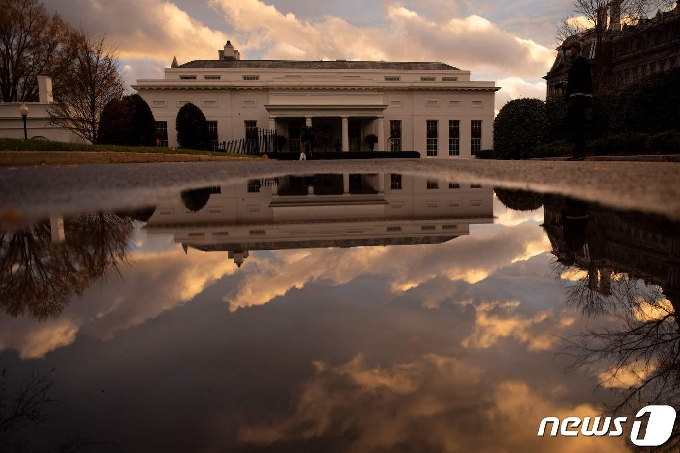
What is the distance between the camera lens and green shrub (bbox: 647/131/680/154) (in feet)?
36.3

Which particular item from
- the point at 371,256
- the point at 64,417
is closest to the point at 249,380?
the point at 64,417

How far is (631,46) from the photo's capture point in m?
46.8

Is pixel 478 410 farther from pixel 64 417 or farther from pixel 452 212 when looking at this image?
pixel 452 212

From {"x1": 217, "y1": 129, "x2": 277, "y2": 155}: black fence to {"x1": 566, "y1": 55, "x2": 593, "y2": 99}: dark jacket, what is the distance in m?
27.6

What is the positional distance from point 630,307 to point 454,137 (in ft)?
138

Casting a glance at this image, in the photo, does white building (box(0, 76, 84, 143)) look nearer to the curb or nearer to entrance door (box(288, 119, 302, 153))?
entrance door (box(288, 119, 302, 153))

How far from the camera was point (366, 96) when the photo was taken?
37.9 metres

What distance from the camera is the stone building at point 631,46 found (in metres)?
33.9

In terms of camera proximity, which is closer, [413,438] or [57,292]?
[413,438]

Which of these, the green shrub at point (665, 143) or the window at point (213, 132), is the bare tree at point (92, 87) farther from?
the green shrub at point (665, 143)

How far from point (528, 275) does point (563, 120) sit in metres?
21.4

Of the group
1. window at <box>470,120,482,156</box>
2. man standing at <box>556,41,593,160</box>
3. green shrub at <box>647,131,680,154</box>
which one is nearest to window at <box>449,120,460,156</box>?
window at <box>470,120,482,156</box>

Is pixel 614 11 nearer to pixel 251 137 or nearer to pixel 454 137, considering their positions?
pixel 454 137

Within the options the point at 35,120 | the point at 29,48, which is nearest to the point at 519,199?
the point at 35,120
